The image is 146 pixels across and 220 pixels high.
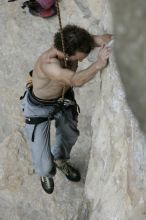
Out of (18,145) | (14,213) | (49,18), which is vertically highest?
(49,18)

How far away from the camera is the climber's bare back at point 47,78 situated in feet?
12.7

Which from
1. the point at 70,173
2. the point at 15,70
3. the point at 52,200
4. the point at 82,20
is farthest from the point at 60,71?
the point at 15,70

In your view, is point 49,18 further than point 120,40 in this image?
Yes

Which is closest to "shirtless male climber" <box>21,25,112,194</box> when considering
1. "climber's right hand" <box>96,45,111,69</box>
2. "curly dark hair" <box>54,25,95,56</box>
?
"curly dark hair" <box>54,25,95,56</box>

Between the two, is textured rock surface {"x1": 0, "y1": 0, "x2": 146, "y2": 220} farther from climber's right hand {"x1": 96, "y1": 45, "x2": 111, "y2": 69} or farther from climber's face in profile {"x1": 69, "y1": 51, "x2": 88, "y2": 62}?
climber's face in profile {"x1": 69, "y1": 51, "x2": 88, "y2": 62}

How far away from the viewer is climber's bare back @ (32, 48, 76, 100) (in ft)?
12.7

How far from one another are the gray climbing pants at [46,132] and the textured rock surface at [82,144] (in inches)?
12.9

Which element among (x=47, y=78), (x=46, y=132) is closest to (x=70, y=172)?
(x=46, y=132)

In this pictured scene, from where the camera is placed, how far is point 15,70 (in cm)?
726

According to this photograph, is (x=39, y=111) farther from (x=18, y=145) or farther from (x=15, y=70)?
(x=15, y=70)

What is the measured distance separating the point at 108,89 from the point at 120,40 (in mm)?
2947

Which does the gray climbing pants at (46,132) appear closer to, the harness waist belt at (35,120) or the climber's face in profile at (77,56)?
the harness waist belt at (35,120)

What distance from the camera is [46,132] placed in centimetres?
471

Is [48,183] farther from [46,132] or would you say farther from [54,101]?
[54,101]
